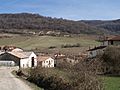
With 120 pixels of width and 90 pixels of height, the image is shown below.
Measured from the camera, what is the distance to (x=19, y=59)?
8756cm

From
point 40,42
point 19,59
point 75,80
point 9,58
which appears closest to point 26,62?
point 19,59

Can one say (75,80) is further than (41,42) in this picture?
No

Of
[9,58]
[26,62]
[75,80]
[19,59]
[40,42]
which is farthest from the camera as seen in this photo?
[40,42]

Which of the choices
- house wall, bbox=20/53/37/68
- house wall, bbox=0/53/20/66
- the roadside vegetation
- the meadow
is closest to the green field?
the meadow

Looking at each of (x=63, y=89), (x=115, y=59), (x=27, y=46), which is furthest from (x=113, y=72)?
(x=27, y=46)

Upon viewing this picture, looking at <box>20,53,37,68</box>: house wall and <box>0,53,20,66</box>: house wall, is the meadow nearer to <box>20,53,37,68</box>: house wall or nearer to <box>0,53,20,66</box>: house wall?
<box>0,53,20,66</box>: house wall

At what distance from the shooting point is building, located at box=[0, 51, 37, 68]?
8758cm

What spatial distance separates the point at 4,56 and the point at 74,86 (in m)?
69.2

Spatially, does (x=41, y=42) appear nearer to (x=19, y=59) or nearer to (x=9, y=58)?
(x=9, y=58)

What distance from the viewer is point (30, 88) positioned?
115 feet

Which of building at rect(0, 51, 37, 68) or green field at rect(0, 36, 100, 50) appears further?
green field at rect(0, 36, 100, 50)

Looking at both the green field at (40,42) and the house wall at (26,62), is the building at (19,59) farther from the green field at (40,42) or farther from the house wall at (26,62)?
the green field at (40,42)

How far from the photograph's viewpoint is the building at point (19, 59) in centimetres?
8758

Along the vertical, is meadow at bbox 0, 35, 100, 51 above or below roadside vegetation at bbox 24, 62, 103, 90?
below
